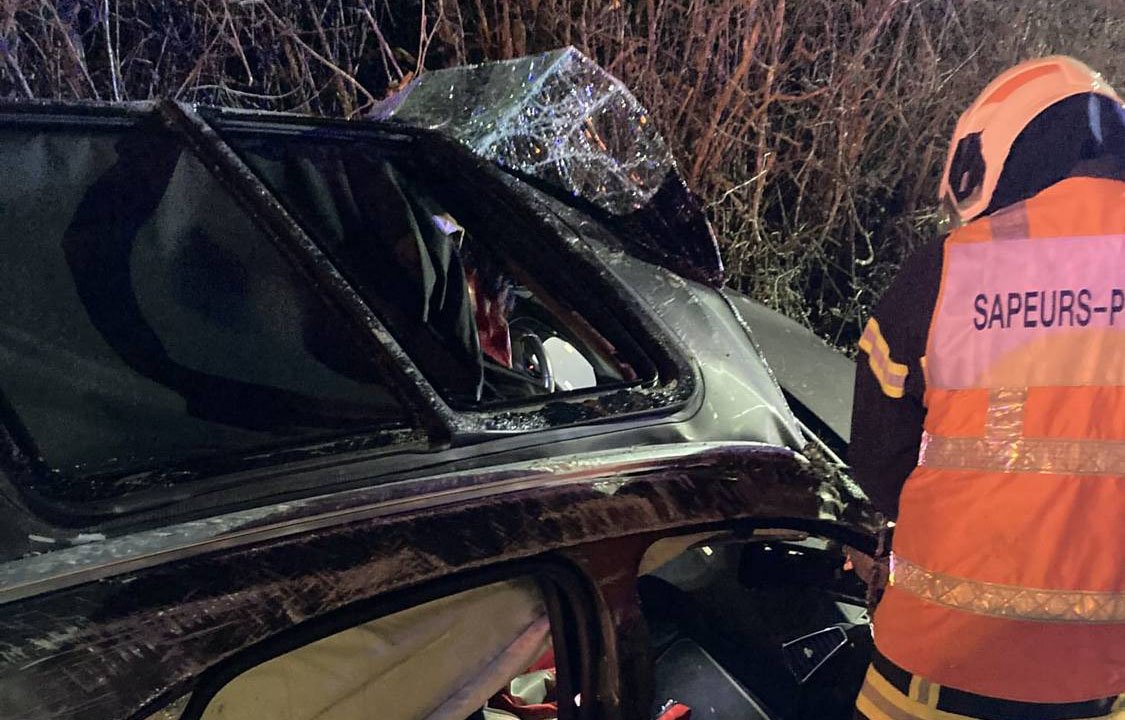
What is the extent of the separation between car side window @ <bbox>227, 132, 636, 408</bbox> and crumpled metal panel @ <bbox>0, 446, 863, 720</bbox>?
0.34m

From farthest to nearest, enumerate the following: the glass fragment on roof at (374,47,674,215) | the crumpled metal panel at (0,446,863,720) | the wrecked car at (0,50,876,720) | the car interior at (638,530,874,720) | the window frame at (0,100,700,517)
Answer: the glass fragment on roof at (374,47,674,215), the car interior at (638,530,874,720), the window frame at (0,100,700,517), the wrecked car at (0,50,876,720), the crumpled metal panel at (0,446,863,720)

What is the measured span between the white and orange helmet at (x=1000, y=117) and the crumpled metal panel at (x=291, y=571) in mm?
647

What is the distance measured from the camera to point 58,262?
58.0 inches

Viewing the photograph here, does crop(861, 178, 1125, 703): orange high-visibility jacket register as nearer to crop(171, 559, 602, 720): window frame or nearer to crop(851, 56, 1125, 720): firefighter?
crop(851, 56, 1125, 720): firefighter

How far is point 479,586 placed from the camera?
1.17 metres

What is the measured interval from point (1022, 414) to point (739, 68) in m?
3.55

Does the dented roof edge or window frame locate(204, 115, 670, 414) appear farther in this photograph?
window frame locate(204, 115, 670, 414)

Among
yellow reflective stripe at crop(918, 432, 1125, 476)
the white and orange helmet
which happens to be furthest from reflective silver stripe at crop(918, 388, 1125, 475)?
the white and orange helmet

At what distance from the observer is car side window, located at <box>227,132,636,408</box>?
5.38ft

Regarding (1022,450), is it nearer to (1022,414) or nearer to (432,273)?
(1022,414)

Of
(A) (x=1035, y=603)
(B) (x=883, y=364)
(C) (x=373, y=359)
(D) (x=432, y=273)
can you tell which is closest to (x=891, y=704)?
(A) (x=1035, y=603)

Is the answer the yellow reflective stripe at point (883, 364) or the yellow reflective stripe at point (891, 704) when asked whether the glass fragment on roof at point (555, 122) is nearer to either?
the yellow reflective stripe at point (883, 364)

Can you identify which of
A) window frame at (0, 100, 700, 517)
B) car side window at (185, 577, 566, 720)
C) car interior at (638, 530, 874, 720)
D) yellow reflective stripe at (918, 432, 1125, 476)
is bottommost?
car interior at (638, 530, 874, 720)

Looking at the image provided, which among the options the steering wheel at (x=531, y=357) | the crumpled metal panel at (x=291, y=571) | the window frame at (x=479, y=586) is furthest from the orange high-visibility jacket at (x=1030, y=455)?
the steering wheel at (x=531, y=357)
